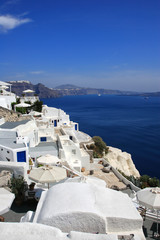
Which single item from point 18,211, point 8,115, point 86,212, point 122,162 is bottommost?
point 122,162

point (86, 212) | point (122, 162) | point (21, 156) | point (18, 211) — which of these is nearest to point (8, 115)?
point (21, 156)

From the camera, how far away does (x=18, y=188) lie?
10.7 m

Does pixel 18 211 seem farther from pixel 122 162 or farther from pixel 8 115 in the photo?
pixel 122 162

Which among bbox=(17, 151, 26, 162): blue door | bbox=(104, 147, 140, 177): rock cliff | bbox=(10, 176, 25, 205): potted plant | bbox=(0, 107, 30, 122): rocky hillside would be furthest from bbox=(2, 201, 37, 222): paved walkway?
bbox=(104, 147, 140, 177): rock cliff

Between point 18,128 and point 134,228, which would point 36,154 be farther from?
point 134,228

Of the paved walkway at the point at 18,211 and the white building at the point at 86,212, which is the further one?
the paved walkway at the point at 18,211

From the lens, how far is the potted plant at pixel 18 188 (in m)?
10.4

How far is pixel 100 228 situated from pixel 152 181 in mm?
18687

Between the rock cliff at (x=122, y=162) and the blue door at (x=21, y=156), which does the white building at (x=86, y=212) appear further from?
the rock cliff at (x=122, y=162)

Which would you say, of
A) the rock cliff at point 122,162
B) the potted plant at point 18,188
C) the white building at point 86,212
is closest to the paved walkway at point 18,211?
the potted plant at point 18,188

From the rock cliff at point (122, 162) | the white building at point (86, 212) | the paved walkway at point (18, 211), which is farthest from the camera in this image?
the rock cliff at point (122, 162)

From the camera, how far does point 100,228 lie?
6.03m

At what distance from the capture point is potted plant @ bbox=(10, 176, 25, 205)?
34.3ft

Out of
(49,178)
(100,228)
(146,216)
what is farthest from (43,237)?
(146,216)
